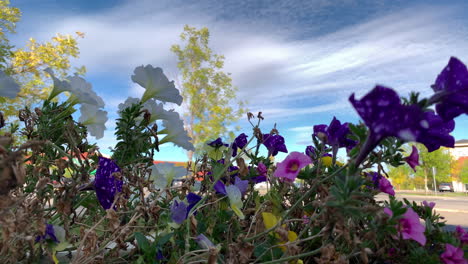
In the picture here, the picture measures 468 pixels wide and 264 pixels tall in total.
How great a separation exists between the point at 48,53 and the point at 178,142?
13234mm

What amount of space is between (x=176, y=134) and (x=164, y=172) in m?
0.17

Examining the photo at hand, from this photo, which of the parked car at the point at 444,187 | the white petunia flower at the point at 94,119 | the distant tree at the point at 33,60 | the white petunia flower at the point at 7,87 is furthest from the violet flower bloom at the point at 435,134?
the parked car at the point at 444,187

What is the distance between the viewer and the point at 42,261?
35.9 inches

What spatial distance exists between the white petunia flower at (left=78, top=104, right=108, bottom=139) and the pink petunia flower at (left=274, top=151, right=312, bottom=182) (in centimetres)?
80

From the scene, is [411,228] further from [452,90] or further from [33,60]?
[33,60]

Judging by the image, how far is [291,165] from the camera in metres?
1.08

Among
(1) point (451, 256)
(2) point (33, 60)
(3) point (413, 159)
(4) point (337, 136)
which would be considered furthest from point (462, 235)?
(2) point (33, 60)

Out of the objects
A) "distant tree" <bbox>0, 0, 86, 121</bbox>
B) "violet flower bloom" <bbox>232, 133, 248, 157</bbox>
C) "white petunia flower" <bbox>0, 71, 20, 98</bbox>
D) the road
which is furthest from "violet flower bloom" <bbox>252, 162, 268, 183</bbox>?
"distant tree" <bbox>0, 0, 86, 121</bbox>

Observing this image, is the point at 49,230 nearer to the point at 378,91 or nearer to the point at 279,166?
the point at 279,166

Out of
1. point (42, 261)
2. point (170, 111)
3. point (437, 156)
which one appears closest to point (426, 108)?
point (170, 111)

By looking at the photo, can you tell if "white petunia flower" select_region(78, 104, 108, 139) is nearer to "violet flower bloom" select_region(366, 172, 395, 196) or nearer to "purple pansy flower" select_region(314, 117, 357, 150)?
"purple pansy flower" select_region(314, 117, 357, 150)

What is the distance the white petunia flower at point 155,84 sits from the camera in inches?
45.3

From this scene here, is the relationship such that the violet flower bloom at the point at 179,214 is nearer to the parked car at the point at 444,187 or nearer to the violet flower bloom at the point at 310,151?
the violet flower bloom at the point at 310,151

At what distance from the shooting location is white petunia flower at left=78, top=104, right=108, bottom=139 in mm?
1335
